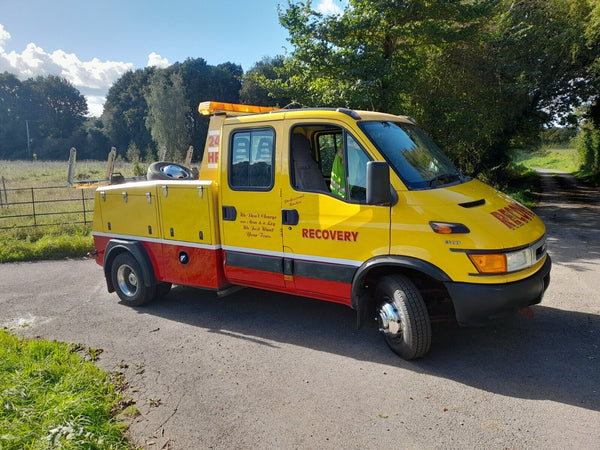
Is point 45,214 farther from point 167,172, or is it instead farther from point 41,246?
point 167,172

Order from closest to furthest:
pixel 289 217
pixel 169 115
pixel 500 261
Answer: pixel 500 261, pixel 289 217, pixel 169 115

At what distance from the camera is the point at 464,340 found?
4.75m

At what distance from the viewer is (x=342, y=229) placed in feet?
14.4

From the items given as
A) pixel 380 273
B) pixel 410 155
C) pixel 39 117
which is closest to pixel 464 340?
pixel 380 273

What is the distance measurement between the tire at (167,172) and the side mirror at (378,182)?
3575mm

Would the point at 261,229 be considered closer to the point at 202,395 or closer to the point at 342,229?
the point at 342,229

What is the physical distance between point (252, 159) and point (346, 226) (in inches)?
57.7

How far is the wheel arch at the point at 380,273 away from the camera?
3.96 meters

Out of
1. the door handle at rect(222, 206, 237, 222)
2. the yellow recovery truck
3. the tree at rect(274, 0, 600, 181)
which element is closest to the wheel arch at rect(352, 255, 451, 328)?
the yellow recovery truck

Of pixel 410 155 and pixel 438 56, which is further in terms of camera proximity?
pixel 438 56

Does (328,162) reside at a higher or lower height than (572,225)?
higher

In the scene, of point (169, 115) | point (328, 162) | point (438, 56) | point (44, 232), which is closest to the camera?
point (328, 162)

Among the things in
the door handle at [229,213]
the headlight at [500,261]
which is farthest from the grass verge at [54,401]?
the headlight at [500,261]

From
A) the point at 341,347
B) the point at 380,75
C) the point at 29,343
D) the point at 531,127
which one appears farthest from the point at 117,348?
the point at 531,127
